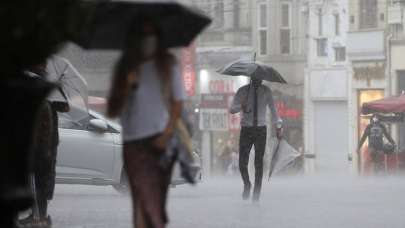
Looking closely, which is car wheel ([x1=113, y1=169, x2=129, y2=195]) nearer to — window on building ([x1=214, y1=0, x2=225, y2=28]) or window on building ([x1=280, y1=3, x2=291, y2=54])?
window on building ([x1=280, y1=3, x2=291, y2=54])

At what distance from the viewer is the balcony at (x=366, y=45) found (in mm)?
54812

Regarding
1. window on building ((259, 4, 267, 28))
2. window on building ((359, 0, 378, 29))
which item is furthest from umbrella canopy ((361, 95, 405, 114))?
window on building ((259, 4, 267, 28))

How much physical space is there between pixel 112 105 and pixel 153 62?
0.37 metres

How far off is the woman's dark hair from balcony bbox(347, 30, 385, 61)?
4676 centimetres

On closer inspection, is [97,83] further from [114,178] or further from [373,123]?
[114,178]

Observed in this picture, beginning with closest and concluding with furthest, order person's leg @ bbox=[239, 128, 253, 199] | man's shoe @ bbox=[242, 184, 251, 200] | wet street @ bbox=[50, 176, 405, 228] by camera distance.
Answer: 1. wet street @ bbox=[50, 176, 405, 228]
2. person's leg @ bbox=[239, 128, 253, 199]
3. man's shoe @ bbox=[242, 184, 251, 200]

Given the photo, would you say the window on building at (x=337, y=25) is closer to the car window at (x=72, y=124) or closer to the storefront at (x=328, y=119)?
the storefront at (x=328, y=119)

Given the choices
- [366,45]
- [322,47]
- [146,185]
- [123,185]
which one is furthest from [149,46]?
[322,47]

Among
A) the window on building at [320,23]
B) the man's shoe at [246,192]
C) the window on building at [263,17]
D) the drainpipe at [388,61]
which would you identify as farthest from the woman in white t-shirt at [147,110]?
the window on building at [263,17]

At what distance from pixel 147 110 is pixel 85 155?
37.8 feet

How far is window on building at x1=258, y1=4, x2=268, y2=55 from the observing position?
64.3m

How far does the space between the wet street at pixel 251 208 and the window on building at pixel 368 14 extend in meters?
32.7

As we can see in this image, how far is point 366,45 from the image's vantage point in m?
55.8

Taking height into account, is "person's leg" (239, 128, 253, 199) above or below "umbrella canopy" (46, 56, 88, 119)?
below
